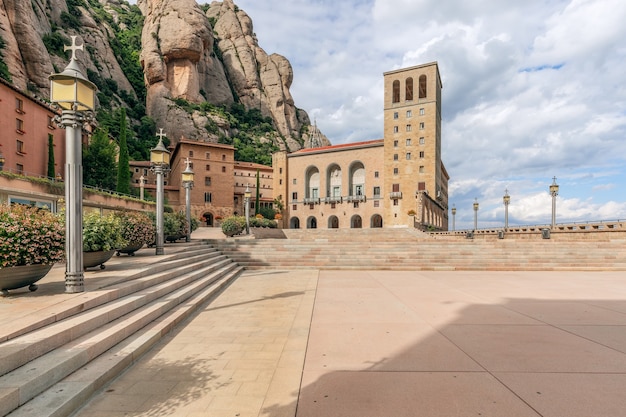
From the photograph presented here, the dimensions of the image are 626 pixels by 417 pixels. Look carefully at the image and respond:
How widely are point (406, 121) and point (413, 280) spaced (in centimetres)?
4548

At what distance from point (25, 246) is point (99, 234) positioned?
8.26ft

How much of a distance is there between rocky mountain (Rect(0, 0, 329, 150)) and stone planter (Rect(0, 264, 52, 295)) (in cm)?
5143

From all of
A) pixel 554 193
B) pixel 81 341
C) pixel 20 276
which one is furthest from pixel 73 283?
pixel 554 193

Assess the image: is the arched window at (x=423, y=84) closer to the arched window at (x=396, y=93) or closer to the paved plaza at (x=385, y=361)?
the arched window at (x=396, y=93)

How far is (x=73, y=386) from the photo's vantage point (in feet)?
10.4

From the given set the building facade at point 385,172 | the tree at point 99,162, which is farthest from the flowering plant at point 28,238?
the building facade at point 385,172

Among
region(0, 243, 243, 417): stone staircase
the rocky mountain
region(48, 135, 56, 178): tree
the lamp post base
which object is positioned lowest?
region(0, 243, 243, 417): stone staircase

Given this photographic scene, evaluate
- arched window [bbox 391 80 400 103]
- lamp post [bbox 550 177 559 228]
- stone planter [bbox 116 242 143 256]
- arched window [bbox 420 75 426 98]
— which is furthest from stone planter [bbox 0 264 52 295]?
arched window [bbox 420 75 426 98]

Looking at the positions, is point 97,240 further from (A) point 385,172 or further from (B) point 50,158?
(A) point 385,172

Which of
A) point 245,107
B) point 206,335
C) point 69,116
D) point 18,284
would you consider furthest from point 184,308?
point 245,107

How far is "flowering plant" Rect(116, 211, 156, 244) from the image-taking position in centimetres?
1048

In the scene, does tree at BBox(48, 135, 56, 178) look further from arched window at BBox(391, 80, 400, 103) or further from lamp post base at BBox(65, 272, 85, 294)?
arched window at BBox(391, 80, 400, 103)

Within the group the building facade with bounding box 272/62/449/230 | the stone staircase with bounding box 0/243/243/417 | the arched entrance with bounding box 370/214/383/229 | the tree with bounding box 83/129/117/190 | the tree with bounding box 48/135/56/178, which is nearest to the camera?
the stone staircase with bounding box 0/243/243/417

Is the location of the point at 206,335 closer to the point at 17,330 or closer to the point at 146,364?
the point at 146,364
